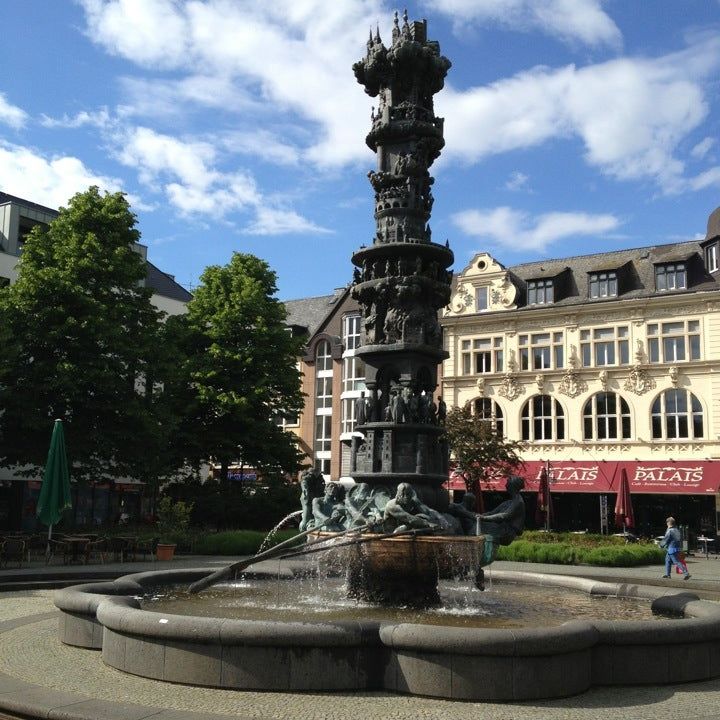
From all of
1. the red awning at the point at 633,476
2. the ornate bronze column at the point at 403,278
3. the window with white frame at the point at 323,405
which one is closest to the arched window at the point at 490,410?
the red awning at the point at 633,476

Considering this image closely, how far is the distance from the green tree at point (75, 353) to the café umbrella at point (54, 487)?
20.9 feet

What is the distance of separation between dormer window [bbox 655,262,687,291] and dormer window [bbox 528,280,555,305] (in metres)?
6.15

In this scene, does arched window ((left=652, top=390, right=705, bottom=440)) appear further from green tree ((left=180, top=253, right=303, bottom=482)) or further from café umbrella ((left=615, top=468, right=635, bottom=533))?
green tree ((left=180, top=253, right=303, bottom=482))

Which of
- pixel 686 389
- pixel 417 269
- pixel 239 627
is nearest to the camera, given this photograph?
pixel 239 627

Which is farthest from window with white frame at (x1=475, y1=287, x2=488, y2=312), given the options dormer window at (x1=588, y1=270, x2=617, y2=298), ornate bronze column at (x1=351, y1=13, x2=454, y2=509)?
ornate bronze column at (x1=351, y1=13, x2=454, y2=509)

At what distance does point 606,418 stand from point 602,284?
805 centimetres

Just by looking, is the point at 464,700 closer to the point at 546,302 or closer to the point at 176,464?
the point at 176,464

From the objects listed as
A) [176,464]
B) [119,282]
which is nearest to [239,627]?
[119,282]

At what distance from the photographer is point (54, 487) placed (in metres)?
22.5

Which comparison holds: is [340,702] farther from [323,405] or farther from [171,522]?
[323,405]

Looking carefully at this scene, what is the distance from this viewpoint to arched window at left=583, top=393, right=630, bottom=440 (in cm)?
4550

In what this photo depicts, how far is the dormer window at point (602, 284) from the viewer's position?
47938 millimetres

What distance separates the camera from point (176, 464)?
127 feet

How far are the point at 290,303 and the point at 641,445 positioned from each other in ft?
107
